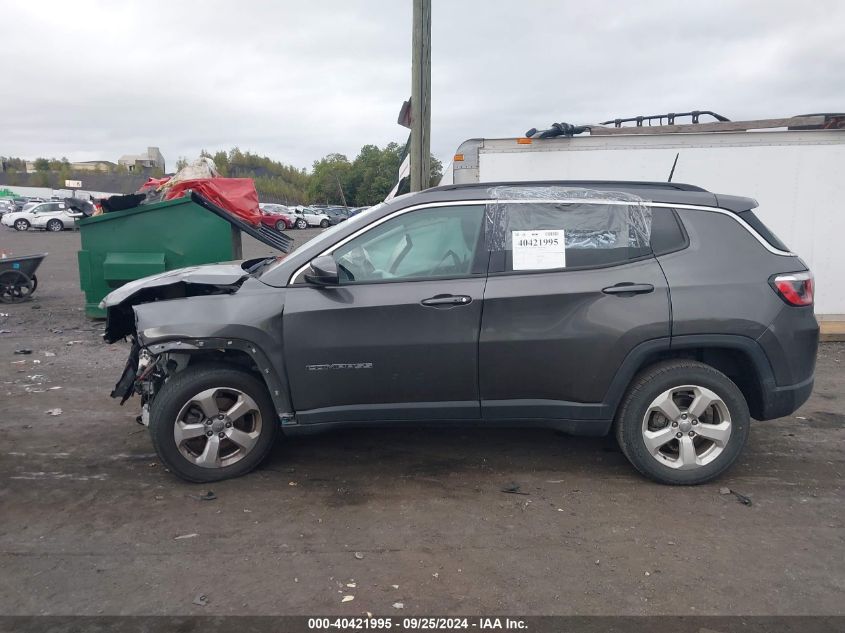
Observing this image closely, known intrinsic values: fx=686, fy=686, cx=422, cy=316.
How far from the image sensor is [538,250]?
4.16 metres

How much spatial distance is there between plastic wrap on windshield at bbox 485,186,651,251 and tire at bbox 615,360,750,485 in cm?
82

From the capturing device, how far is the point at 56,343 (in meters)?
8.39

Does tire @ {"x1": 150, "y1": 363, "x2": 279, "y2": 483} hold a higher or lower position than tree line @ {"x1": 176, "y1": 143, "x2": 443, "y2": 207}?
lower

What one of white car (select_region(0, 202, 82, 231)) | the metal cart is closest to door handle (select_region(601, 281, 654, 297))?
the metal cart

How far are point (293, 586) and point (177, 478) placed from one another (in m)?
1.53

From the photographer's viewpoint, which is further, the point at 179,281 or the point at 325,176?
the point at 325,176

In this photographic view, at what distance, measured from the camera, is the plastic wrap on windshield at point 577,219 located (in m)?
4.19

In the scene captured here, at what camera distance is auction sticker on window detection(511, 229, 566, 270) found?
415cm

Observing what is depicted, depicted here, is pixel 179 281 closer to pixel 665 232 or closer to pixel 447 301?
pixel 447 301

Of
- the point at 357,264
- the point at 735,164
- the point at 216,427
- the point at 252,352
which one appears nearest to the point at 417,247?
the point at 357,264

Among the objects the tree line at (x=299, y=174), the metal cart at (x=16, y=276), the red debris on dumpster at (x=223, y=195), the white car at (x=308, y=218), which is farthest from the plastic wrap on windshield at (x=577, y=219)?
the tree line at (x=299, y=174)

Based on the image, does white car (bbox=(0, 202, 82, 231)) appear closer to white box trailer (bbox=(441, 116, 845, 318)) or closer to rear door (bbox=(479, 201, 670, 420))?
white box trailer (bbox=(441, 116, 845, 318))

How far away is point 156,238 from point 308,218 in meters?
38.3

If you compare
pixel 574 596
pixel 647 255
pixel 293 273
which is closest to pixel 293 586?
pixel 574 596
